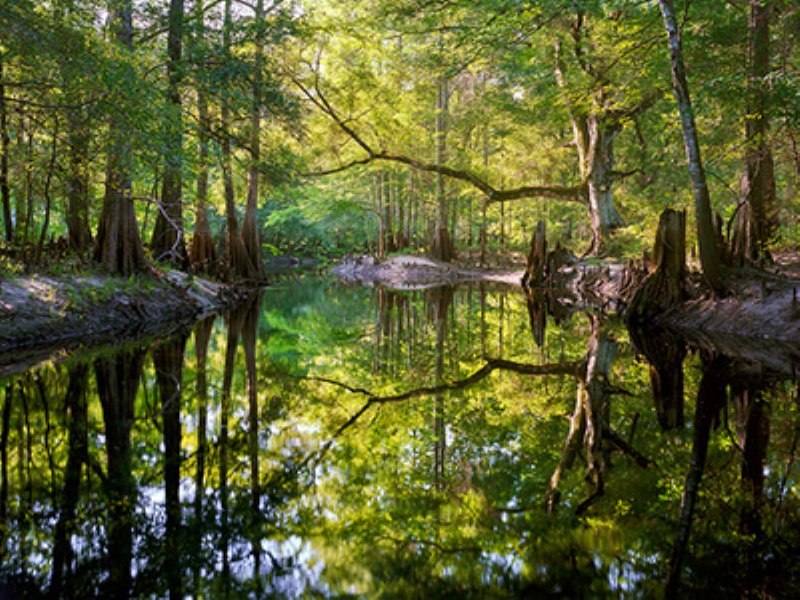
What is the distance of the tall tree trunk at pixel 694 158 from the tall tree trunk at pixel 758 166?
0.62m

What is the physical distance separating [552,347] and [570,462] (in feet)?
16.9

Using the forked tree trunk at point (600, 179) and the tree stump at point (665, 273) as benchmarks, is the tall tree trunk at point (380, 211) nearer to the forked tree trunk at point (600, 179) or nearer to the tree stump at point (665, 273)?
the forked tree trunk at point (600, 179)

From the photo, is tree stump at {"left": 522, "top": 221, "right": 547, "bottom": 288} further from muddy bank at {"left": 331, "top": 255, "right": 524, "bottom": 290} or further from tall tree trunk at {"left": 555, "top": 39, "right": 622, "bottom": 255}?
muddy bank at {"left": 331, "top": 255, "right": 524, "bottom": 290}

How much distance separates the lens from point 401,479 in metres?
3.82

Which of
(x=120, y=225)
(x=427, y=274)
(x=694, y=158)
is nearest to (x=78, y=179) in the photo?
(x=120, y=225)

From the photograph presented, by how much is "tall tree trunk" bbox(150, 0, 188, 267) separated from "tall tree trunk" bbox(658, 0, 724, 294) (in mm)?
7486

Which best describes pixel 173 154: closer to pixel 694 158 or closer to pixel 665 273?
pixel 694 158

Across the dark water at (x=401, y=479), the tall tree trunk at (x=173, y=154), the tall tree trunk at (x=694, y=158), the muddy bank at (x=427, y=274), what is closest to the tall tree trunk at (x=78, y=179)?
the tall tree trunk at (x=173, y=154)

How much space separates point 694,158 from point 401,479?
27.3 feet

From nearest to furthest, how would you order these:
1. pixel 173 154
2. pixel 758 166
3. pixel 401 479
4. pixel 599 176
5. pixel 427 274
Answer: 1. pixel 401 479
2. pixel 173 154
3. pixel 758 166
4. pixel 599 176
5. pixel 427 274

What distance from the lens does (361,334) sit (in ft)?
37.3

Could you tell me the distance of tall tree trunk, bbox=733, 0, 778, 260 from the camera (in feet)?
34.0

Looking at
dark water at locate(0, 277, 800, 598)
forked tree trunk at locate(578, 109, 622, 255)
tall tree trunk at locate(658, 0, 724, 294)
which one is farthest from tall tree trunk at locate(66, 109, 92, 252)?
forked tree trunk at locate(578, 109, 622, 255)

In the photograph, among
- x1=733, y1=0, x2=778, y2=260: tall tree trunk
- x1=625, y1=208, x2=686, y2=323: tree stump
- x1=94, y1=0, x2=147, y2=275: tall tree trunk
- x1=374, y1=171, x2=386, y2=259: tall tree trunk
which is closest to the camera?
x1=733, y1=0, x2=778, y2=260: tall tree trunk
